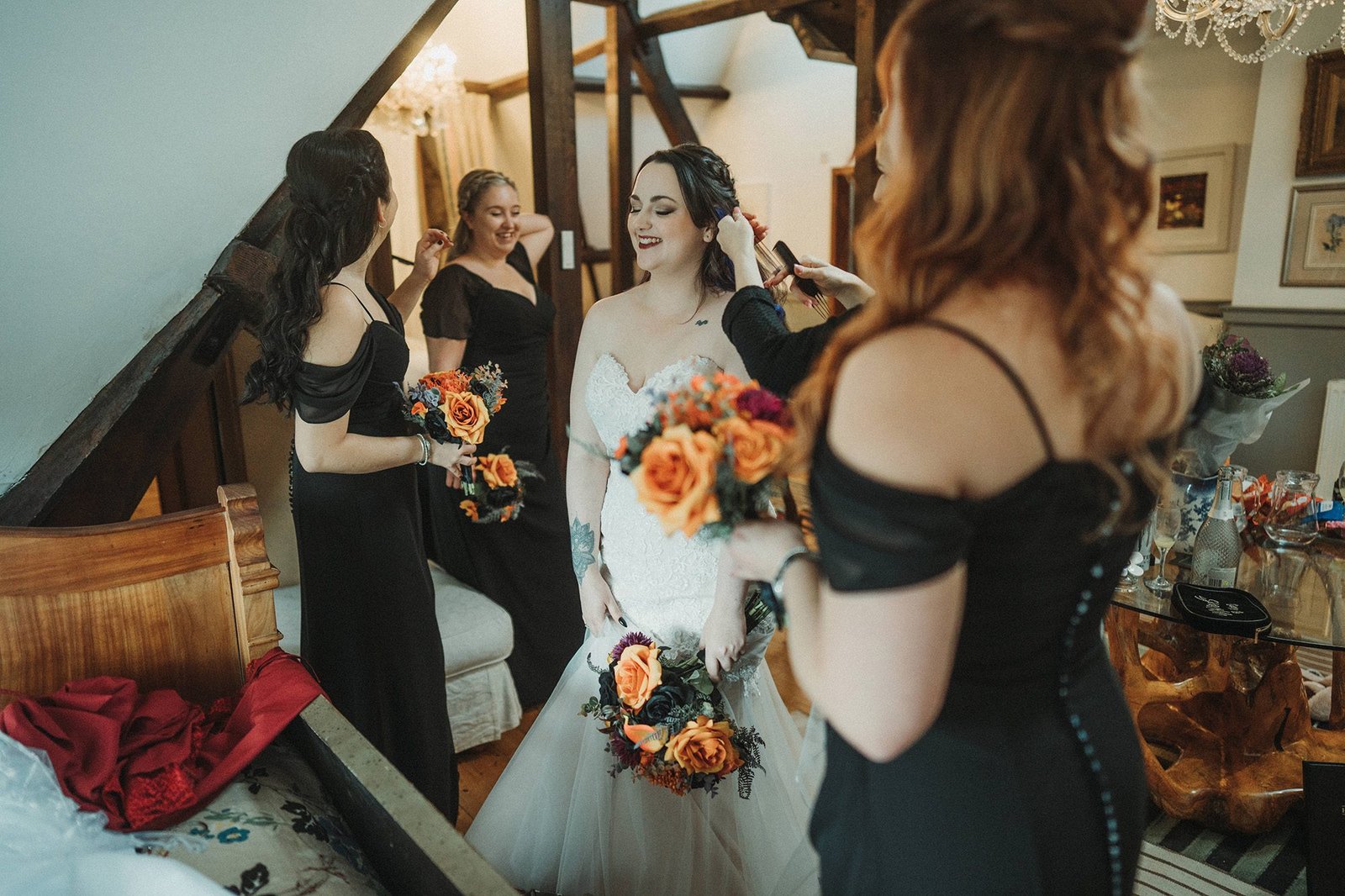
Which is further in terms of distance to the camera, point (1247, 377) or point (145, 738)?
point (1247, 377)

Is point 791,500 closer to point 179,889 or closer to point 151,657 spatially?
point 151,657

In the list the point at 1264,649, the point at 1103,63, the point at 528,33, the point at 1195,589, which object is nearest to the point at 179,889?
the point at 1103,63

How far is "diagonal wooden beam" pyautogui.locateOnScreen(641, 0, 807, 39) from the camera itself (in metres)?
4.39

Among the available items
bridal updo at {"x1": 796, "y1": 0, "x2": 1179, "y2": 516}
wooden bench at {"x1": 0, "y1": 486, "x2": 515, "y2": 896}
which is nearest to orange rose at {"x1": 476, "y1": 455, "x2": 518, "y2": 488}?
wooden bench at {"x1": 0, "y1": 486, "x2": 515, "y2": 896}

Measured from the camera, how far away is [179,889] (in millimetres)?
1060

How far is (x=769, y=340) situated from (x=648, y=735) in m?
0.75

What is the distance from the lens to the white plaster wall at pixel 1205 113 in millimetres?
4656

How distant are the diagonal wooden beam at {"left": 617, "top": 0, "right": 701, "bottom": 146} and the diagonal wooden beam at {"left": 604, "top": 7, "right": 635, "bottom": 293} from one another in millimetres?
40

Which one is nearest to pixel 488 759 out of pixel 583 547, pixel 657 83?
pixel 583 547

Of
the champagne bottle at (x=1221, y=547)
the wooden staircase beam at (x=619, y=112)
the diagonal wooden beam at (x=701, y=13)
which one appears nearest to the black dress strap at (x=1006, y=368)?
the champagne bottle at (x=1221, y=547)

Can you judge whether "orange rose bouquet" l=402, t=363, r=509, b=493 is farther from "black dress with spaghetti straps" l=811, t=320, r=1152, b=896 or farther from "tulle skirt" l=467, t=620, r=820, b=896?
"black dress with spaghetti straps" l=811, t=320, r=1152, b=896

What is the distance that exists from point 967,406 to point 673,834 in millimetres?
1428

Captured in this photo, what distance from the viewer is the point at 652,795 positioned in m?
1.89

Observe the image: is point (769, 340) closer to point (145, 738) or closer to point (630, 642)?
point (630, 642)
